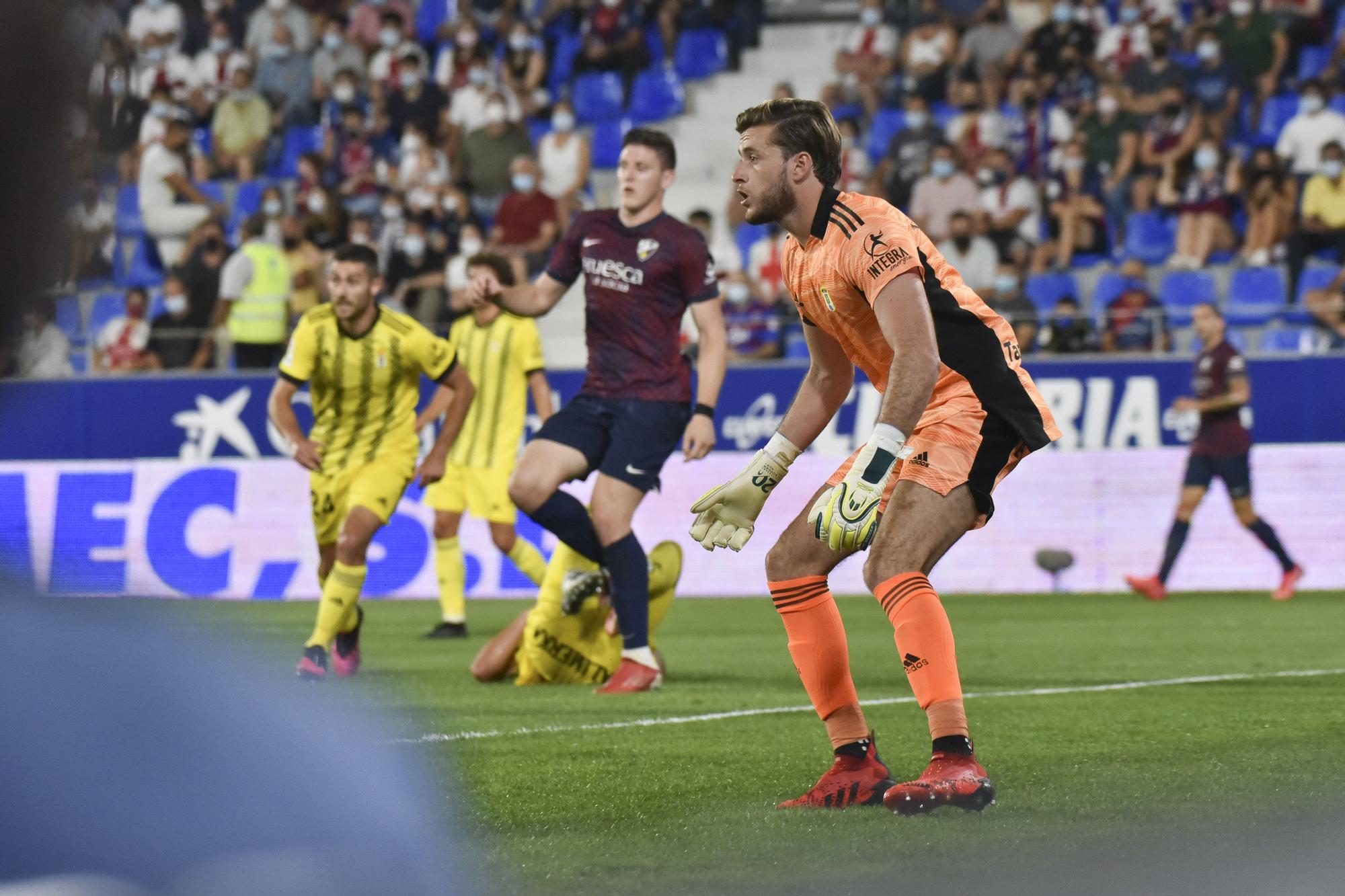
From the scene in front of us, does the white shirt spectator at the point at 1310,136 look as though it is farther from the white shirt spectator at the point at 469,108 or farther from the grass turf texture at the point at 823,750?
the white shirt spectator at the point at 469,108

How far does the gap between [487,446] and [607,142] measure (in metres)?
9.89

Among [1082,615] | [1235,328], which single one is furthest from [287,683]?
[1235,328]

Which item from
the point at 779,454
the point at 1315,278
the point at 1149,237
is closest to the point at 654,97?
the point at 1149,237

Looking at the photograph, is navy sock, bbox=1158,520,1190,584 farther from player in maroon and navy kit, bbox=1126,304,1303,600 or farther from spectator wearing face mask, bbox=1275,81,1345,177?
spectator wearing face mask, bbox=1275,81,1345,177

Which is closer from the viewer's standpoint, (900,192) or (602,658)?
(602,658)

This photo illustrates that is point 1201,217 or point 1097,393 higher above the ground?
point 1201,217

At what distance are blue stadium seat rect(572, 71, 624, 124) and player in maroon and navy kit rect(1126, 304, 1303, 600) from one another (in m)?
9.71

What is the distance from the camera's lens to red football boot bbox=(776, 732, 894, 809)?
513 centimetres

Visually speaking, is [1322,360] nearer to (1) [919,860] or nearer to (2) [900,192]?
(2) [900,192]

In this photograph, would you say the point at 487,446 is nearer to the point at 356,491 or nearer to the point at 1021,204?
the point at 356,491

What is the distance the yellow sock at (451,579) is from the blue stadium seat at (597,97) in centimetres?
1100

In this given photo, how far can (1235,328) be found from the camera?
1723cm

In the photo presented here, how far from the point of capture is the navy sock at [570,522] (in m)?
8.65

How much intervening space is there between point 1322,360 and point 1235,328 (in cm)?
107
